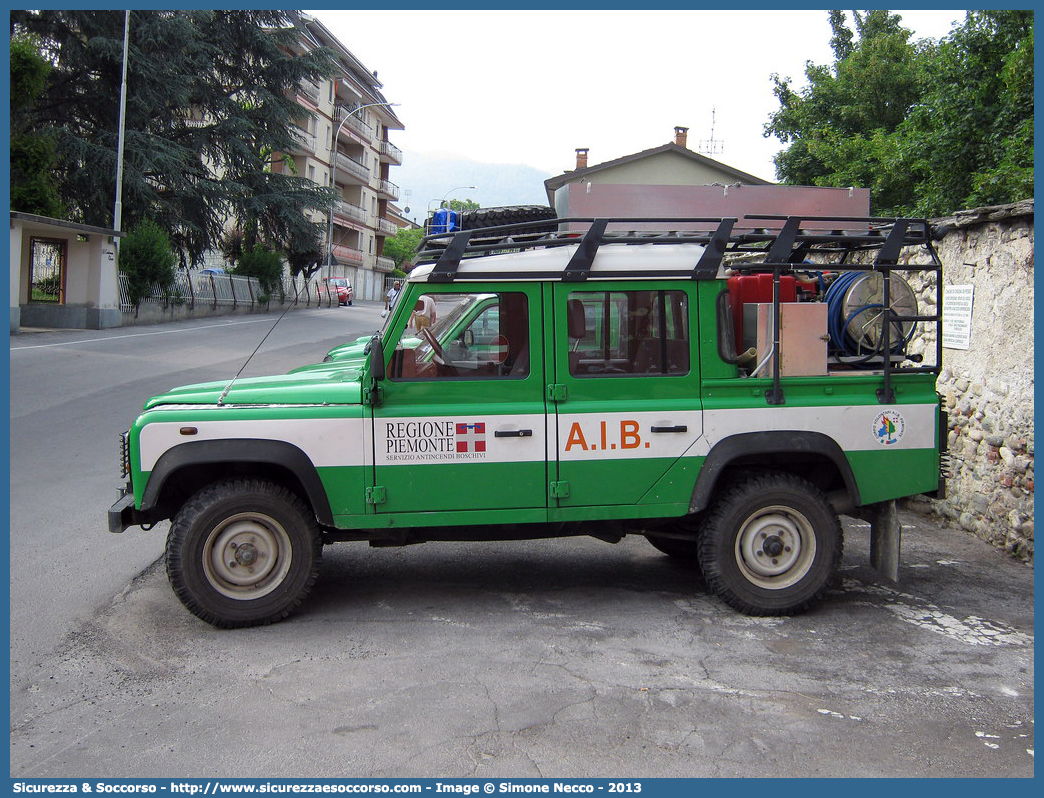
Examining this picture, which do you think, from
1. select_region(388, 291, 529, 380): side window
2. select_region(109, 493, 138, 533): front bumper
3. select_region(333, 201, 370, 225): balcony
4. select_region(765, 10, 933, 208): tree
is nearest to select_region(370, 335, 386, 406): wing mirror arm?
select_region(388, 291, 529, 380): side window

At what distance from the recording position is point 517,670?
4.80 meters

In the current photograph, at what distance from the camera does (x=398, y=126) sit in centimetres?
8456

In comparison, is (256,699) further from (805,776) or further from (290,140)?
(290,140)

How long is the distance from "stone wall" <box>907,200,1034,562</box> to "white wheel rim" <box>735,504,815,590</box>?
2.45 metres

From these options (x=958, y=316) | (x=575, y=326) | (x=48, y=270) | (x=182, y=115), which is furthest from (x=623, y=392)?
(x=182, y=115)

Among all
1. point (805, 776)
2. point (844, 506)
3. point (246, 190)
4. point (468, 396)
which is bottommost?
point (805, 776)

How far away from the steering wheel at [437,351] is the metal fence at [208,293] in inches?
880

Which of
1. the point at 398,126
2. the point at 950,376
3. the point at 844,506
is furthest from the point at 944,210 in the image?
the point at 398,126

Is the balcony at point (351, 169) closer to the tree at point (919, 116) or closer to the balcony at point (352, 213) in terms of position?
the balcony at point (352, 213)

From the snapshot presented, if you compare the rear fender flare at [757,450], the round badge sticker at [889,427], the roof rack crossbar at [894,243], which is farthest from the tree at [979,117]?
the rear fender flare at [757,450]

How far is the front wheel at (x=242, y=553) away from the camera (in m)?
5.32

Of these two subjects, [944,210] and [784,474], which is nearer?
[784,474]

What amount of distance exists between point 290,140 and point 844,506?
3856 centimetres

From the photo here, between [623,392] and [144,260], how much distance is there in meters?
27.8
